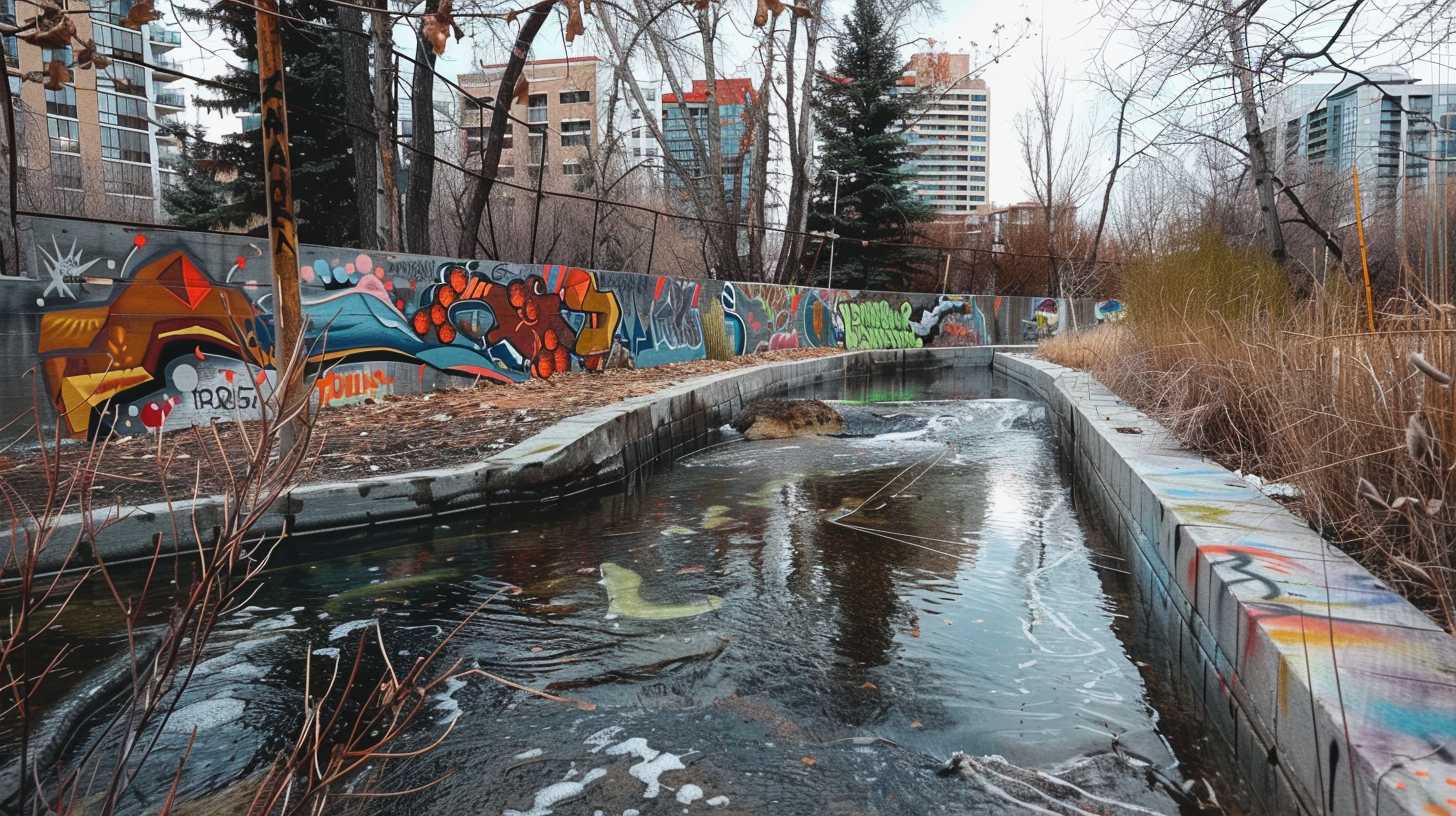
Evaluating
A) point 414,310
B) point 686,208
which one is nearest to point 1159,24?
point 414,310

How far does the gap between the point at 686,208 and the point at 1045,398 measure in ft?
81.6

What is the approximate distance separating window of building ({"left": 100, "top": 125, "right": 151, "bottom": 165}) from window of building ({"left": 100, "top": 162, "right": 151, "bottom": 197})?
2885 centimetres

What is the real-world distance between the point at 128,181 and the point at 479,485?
31926mm

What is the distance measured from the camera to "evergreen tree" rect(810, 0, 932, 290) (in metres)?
28.2

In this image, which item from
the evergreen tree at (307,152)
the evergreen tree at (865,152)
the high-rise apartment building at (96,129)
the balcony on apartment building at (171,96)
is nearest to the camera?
the high-rise apartment building at (96,129)

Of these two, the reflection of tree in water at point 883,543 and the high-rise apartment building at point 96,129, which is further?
the high-rise apartment building at point 96,129

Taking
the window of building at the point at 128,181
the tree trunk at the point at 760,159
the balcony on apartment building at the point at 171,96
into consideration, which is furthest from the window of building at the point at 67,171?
the balcony on apartment building at the point at 171,96

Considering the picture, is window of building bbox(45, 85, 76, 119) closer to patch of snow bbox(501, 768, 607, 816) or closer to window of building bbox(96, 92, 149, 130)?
window of building bbox(96, 92, 149, 130)

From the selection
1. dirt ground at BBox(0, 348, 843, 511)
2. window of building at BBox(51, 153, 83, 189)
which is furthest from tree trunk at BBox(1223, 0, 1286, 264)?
window of building at BBox(51, 153, 83, 189)

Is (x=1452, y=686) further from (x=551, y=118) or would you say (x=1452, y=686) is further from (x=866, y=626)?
(x=551, y=118)

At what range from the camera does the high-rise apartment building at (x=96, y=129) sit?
28.4ft

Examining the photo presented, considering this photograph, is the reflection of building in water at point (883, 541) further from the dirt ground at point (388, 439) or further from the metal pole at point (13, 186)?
the metal pole at point (13, 186)

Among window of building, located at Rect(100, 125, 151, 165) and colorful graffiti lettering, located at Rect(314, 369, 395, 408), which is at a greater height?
window of building, located at Rect(100, 125, 151, 165)

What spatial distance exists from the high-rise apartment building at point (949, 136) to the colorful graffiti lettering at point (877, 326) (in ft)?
14.9
